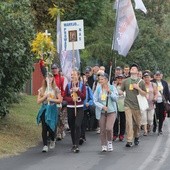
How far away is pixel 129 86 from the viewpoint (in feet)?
43.3

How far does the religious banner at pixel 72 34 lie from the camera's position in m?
13.5

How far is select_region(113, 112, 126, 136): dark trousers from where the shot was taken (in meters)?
14.4

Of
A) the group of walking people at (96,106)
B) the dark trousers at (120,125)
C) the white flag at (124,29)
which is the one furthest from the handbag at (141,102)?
the white flag at (124,29)

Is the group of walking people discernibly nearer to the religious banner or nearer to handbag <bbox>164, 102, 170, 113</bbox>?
the religious banner

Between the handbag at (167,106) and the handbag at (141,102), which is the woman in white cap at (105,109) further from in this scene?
the handbag at (167,106)

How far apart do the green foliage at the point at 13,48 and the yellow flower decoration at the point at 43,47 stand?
389mm

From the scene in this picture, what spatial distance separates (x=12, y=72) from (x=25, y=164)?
350 centimetres

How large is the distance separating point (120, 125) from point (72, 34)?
2.75m

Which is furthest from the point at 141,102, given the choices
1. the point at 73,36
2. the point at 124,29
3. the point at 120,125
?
the point at 124,29

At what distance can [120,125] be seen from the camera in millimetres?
14492

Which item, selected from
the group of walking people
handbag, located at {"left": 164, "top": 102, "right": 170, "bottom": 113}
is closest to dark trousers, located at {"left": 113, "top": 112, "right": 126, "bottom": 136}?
the group of walking people

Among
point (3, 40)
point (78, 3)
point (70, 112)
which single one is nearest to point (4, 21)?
point (3, 40)

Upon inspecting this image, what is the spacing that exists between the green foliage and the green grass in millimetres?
683

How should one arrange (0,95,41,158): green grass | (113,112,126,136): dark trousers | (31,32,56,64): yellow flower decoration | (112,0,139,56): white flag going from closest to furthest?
1. (0,95,41,158): green grass
2. (31,32,56,64): yellow flower decoration
3. (113,112,126,136): dark trousers
4. (112,0,139,56): white flag
